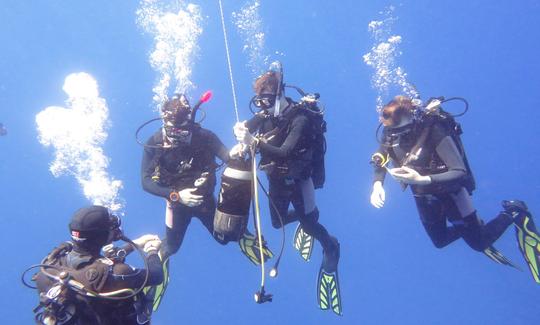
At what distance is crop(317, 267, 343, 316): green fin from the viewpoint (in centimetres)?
840

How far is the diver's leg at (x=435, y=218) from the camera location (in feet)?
24.5

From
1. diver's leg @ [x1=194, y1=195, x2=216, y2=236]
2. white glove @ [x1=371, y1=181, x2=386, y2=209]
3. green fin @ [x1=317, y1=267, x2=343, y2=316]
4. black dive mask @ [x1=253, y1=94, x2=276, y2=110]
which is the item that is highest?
black dive mask @ [x1=253, y1=94, x2=276, y2=110]

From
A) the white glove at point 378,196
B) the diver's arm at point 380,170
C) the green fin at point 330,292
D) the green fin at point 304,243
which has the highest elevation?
the diver's arm at point 380,170

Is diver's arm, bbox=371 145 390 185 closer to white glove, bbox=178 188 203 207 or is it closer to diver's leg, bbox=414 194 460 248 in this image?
diver's leg, bbox=414 194 460 248

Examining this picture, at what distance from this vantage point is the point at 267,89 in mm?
6113

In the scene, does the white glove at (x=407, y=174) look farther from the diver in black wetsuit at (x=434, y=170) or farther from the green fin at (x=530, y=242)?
the green fin at (x=530, y=242)

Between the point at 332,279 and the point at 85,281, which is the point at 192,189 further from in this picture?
the point at 332,279

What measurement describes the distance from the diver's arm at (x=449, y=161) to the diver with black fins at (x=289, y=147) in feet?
5.74

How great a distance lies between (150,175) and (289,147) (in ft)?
8.43

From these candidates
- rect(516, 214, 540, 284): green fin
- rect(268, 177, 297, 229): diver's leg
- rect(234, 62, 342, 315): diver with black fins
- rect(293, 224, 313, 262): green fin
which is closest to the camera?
rect(234, 62, 342, 315): diver with black fins

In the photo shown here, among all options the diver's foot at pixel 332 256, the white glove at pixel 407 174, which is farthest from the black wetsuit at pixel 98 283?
the diver's foot at pixel 332 256

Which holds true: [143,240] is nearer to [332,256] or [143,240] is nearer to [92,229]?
[92,229]

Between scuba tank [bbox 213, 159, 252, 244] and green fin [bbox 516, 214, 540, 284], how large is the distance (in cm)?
538

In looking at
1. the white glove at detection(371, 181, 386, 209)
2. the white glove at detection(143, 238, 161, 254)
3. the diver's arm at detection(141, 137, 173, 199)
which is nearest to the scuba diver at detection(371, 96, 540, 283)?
the white glove at detection(371, 181, 386, 209)
